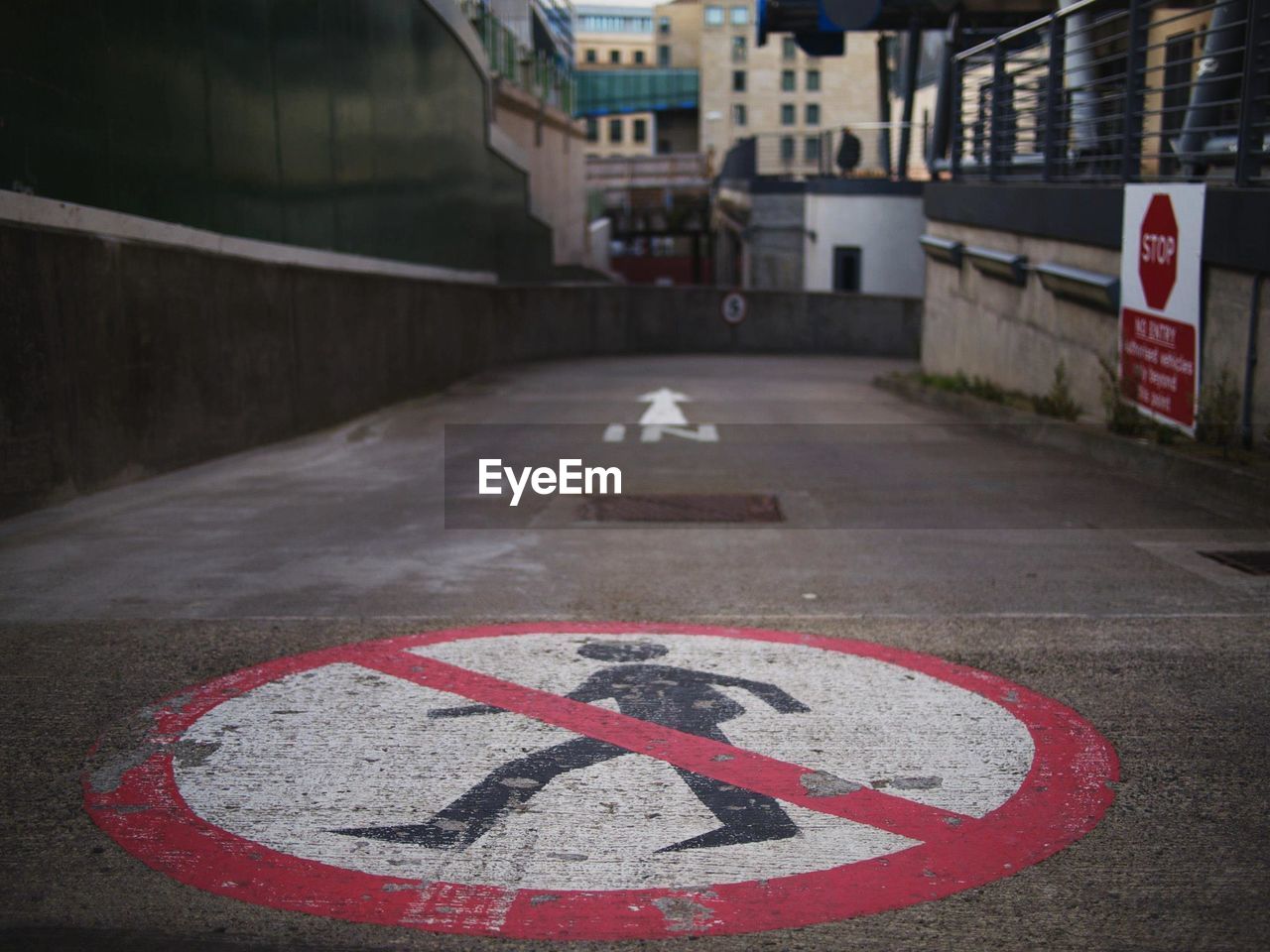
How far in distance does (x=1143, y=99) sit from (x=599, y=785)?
11.1 metres

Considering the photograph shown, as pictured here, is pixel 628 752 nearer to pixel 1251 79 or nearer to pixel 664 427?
pixel 1251 79

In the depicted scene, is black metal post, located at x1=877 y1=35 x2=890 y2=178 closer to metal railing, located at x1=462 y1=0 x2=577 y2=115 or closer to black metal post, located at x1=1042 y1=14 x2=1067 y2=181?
metal railing, located at x1=462 y1=0 x2=577 y2=115

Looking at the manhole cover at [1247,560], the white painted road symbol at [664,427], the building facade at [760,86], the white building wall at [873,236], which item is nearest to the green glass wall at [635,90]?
the building facade at [760,86]

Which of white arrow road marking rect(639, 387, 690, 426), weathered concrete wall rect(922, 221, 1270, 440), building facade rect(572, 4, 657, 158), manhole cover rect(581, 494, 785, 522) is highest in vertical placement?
building facade rect(572, 4, 657, 158)

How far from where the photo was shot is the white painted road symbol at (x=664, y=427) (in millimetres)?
13812

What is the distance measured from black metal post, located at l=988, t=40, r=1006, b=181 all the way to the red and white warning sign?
500cm

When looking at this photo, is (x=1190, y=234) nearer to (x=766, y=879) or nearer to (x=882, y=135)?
(x=766, y=879)

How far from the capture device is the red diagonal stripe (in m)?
3.85

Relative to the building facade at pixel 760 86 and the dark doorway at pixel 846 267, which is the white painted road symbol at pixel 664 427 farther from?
the building facade at pixel 760 86

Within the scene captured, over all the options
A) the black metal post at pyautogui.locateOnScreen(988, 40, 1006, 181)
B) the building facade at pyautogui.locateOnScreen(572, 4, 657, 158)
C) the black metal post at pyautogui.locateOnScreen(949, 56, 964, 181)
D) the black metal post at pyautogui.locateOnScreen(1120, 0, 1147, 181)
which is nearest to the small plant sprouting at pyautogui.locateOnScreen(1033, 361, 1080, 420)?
the black metal post at pyautogui.locateOnScreen(1120, 0, 1147, 181)

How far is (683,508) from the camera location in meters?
9.37

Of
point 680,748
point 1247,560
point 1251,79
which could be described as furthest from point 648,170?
point 680,748

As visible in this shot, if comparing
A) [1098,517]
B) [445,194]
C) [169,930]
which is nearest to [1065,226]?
[1098,517]

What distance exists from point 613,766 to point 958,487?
658 cm
